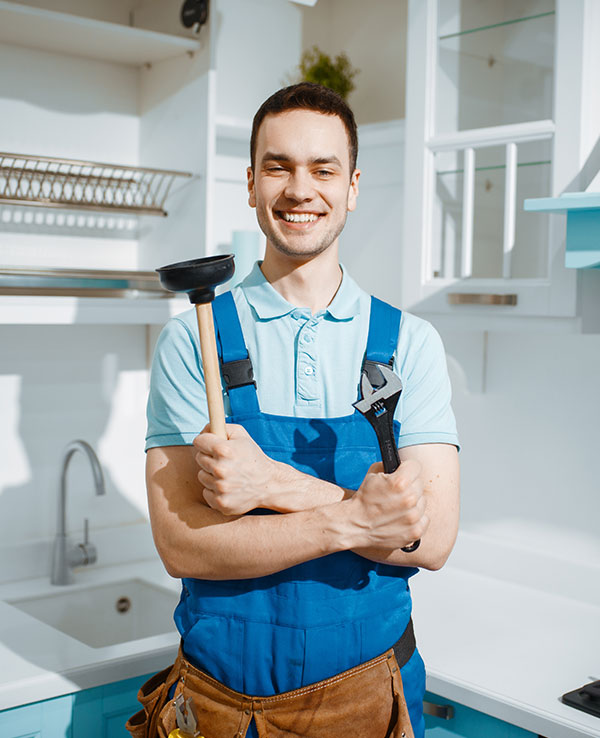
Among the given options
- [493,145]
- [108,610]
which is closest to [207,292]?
[493,145]

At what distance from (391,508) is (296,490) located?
0.14m

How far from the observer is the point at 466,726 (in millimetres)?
1577

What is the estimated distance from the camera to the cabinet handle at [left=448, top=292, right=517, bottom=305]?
1799mm

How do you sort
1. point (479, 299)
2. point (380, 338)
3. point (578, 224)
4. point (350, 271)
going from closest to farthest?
point (380, 338)
point (578, 224)
point (479, 299)
point (350, 271)

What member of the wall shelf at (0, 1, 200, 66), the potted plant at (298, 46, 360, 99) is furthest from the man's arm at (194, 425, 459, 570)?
the potted plant at (298, 46, 360, 99)

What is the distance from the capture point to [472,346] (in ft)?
7.40

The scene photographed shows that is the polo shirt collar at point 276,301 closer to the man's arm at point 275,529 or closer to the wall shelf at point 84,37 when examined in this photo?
the man's arm at point 275,529

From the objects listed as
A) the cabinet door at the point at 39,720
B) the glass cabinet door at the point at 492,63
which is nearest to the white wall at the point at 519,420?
the glass cabinet door at the point at 492,63

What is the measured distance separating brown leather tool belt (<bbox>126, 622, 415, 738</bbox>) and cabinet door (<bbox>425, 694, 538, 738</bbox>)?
36cm

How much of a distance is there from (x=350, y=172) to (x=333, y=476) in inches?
17.6

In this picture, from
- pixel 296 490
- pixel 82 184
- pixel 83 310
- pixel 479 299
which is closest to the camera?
pixel 296 490

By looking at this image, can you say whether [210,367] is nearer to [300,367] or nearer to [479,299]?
[300,367]

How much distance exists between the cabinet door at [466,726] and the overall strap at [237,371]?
2.47 ft

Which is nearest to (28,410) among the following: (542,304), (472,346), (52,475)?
(52,475)
